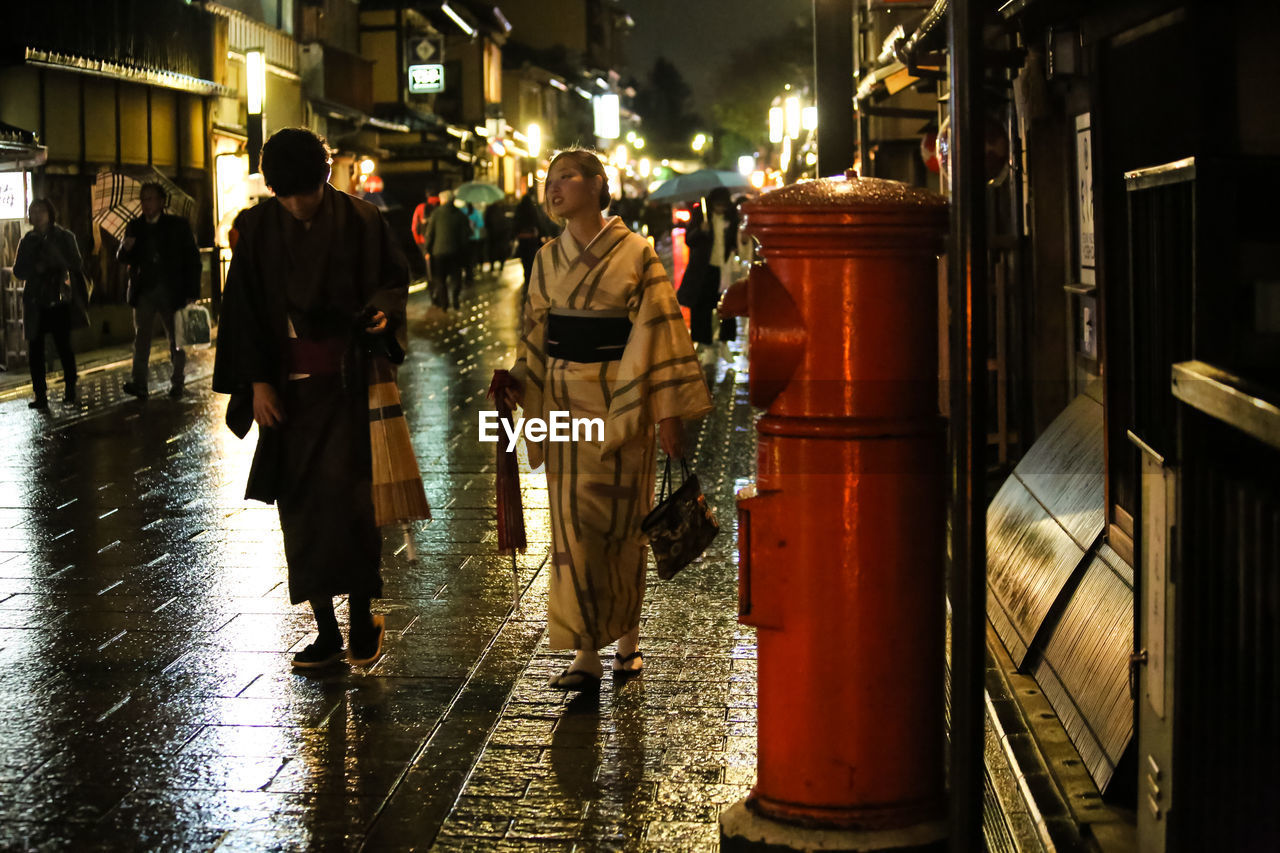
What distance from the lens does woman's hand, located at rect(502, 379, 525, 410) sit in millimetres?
5625

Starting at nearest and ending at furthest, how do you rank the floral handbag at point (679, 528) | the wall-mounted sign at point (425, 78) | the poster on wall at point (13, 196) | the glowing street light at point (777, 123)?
the floral handbag at point (679, 528) → the poster on wall at point (13, 196) → the wall-mounted sign at point (425, 78) → the glowing street light at point (777, 123)

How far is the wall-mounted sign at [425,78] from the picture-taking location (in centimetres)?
4028

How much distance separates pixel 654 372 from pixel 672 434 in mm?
226

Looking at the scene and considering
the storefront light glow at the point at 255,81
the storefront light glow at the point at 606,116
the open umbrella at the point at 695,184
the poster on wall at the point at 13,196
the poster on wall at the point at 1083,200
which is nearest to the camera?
Result: the poster on wall at the point at 1083,200

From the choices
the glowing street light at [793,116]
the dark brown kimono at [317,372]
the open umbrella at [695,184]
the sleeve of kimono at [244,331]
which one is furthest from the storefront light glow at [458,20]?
the sleeve of kimono at [244,331]

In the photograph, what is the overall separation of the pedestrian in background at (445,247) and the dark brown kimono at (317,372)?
20.3 m

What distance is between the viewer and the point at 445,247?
26.2 meters

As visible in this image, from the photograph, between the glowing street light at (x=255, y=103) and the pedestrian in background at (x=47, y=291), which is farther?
the glowing street light at (x=255, y=103)

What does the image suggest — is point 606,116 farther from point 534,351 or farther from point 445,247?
point 534,351

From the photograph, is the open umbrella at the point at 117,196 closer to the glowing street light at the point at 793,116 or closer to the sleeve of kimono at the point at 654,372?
the sleeve of kimono at the point at 654,372

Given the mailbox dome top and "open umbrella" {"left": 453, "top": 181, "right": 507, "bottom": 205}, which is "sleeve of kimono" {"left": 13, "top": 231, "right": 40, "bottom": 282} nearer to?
the mailbox dome top

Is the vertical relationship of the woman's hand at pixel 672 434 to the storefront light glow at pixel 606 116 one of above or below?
below

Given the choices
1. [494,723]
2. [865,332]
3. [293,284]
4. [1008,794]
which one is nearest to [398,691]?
[494,723]

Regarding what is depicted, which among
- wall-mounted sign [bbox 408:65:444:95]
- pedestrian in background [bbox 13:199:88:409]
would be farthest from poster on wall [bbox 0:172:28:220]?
wall-mounted sign [bbox 408:65:444:95]
